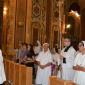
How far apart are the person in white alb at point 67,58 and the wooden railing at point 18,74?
1.34 metres

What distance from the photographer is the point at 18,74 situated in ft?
29.6

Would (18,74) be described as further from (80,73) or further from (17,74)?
(80,73)

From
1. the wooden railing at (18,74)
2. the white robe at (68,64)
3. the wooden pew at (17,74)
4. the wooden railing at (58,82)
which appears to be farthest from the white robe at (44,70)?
the wooden railing at (58,82)

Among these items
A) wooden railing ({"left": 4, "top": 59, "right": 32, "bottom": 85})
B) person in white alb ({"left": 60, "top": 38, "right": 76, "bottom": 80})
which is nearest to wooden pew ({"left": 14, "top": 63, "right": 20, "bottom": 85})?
wooden railing ({"left": 4, "top": 59, "right": 32, "bottom": 85})

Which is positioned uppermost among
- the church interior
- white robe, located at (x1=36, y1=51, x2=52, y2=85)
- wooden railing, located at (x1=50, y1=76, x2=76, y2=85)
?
the church interior

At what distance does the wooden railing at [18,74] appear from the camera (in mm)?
8122

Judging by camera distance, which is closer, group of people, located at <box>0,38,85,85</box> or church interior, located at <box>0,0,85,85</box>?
group of people, located at <box>0,38,85,85</box>

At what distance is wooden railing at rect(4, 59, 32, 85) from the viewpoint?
26.6ft

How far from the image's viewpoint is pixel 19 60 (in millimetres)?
12656

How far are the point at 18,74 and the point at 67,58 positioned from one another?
1.49m

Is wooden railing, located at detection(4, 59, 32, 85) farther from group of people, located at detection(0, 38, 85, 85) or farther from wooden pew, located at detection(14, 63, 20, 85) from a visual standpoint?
group of people, located at detection(0, 38, 85, 85)

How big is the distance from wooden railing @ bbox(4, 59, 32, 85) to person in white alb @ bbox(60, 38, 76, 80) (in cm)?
134

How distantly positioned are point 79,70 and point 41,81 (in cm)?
290

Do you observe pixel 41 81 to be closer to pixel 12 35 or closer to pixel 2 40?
pixel 12 35
